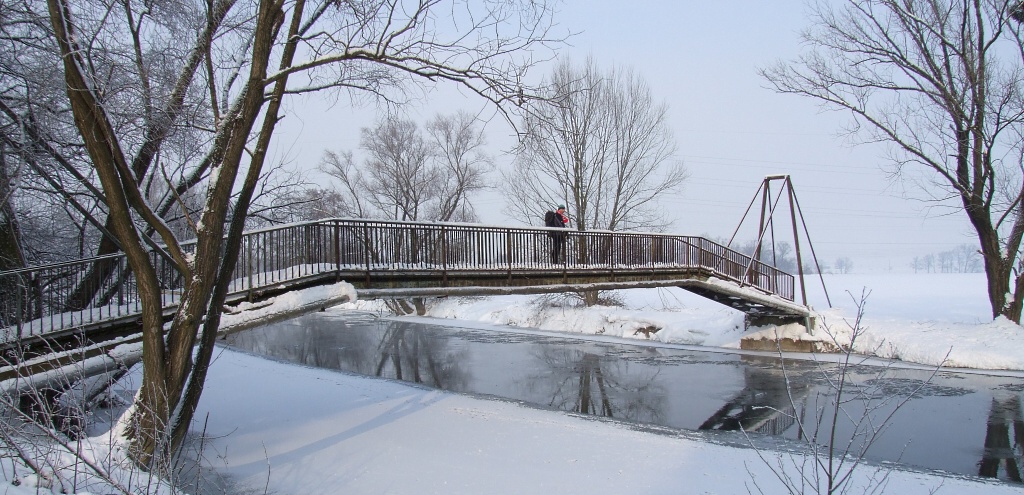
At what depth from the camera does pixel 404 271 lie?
40.0ft

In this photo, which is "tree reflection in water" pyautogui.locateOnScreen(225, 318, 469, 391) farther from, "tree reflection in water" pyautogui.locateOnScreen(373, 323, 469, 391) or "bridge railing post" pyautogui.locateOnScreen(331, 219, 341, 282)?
"bridge railing post" pyautogui.locateOnScreen(331, 219, 341, 282)

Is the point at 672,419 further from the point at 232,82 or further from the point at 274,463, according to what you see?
the point at 232,82

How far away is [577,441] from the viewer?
9750 mm

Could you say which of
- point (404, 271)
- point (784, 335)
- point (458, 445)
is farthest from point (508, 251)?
point (784, 335)

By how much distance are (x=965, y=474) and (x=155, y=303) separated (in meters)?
10.4

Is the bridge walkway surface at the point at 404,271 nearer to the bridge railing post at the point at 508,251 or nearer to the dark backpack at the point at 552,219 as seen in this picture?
the bridge railing post at the point at 508,251

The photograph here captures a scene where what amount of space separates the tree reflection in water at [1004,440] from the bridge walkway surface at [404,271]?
732 cm

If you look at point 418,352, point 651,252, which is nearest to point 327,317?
point 418,352

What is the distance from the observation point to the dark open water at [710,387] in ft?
33.2

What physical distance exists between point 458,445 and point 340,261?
3875 millimetres

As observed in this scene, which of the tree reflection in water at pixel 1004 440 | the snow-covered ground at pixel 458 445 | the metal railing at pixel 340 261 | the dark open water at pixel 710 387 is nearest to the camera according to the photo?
the snow-covered ground at pixel 458 445

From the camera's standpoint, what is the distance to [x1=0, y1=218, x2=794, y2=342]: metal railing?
29.0 ft

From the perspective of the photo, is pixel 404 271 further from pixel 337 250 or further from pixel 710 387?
pixel 710 387

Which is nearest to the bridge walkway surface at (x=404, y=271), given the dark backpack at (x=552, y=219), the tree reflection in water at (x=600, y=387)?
the dark backpack at (x=552, y=219)
